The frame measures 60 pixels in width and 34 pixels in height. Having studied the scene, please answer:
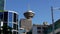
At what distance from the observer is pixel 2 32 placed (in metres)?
58.5

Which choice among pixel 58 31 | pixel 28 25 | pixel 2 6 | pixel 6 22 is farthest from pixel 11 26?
pixel 28 25

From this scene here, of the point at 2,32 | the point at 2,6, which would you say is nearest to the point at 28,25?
the point at 2,6

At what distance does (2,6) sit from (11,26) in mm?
12725

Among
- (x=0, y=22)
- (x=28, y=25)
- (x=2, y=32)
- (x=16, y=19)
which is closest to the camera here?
(x=2, y=32)

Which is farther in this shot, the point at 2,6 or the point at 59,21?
the point at 2,6

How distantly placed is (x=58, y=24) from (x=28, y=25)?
5470 cm

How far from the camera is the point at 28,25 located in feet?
417

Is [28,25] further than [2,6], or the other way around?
[28,25]

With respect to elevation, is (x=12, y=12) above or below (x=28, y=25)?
above

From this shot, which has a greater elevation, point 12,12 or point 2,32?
point 12,12

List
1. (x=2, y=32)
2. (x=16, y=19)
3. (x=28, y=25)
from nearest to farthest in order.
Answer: (x=2, y=32), (x=16, y=19), (x=28, y=25)

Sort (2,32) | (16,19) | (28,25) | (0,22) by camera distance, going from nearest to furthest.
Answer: (2,32)
(0,22)
(16,19)
(28,25)

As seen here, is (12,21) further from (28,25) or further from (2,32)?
(28,25)

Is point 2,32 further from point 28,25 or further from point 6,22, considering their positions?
point 28,25
